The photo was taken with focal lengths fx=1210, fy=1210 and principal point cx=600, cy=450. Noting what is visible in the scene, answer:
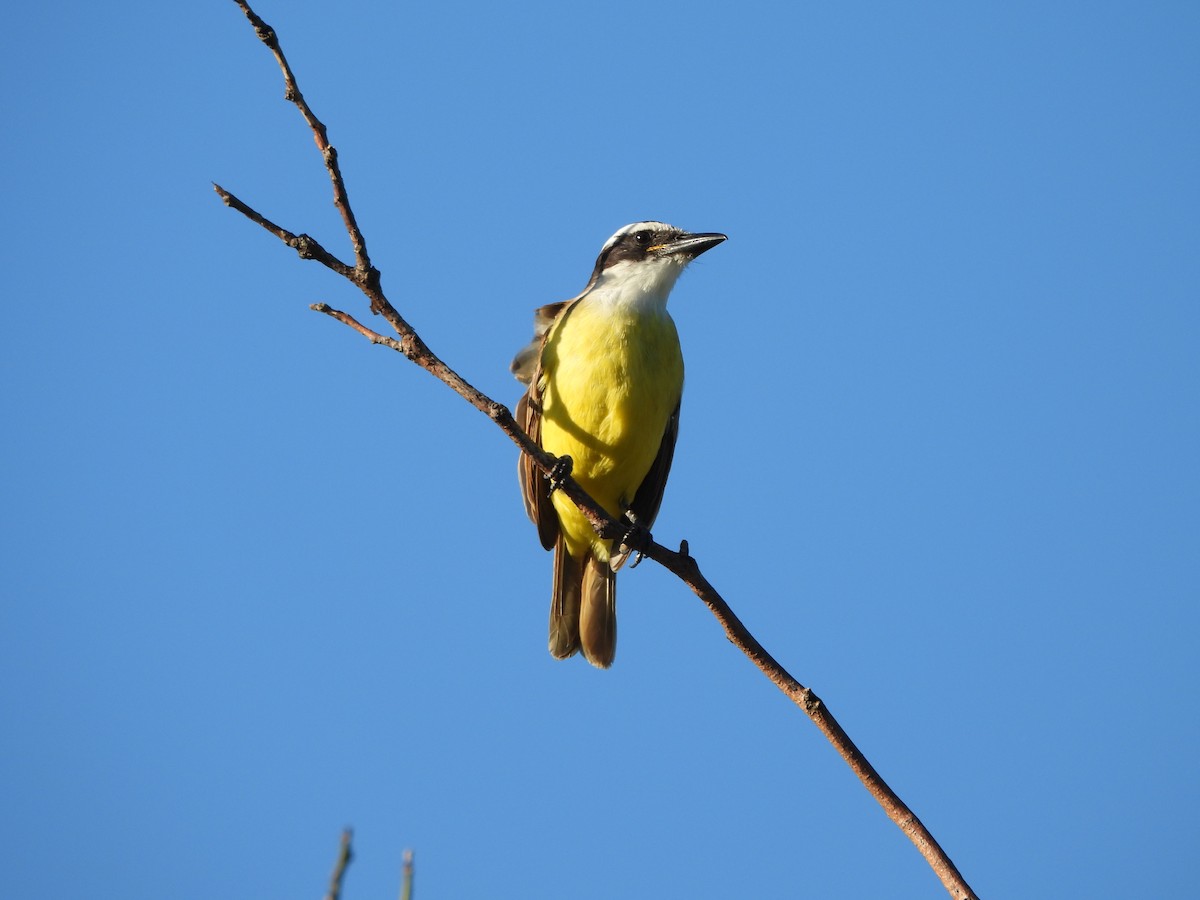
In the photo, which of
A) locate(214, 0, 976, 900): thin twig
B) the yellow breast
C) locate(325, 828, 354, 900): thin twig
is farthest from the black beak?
locate(325, 828, 354, 900): thin twig

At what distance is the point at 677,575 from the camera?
380 cm

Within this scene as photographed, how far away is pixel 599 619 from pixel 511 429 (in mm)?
2925

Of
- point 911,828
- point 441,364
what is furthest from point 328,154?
point 911,828

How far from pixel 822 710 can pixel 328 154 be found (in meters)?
1.90

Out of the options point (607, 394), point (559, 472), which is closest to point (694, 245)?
point (607, 394)

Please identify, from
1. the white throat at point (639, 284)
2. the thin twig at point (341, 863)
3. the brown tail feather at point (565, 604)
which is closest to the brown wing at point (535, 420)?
the brown tail feather at point (565, 604)

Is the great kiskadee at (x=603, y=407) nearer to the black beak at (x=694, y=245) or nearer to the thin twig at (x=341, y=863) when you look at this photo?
the black beak at (x=694, y=245)

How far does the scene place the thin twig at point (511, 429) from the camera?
274 cm

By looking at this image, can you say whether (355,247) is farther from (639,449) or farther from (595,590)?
(595,590)

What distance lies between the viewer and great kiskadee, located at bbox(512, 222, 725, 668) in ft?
18.9

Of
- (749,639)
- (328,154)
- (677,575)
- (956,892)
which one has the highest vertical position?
(328,154)

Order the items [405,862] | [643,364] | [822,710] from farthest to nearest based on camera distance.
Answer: [643,364], [822,710], [405,862]

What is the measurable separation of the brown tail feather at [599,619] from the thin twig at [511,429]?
2493 mm

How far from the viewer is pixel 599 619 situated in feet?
20.8
